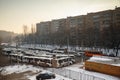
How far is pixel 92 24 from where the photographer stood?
2459 inches

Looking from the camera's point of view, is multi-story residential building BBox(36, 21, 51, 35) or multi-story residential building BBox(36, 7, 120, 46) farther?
multi-story residential building BBox(36, 21, 51, 35)

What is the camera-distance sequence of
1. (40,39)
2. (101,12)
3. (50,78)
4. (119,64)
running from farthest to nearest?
1. (40,39)
2. (101,12)
3. (119,64)
4. (50,78)

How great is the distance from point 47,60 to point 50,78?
8.66 m

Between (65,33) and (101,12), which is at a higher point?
(101,12)

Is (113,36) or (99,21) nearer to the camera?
(113,36)

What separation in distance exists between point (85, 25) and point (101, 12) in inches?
384

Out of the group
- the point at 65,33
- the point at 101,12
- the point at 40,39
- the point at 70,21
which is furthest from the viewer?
the point at 40,39

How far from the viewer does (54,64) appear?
26.5 metres

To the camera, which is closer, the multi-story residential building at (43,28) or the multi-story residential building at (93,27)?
the multi-story residential building at (93,27)

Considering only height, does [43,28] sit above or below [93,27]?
above

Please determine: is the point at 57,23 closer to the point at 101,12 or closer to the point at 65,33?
the point at 65,33

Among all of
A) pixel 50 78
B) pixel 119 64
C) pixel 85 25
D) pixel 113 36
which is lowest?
pixel 50 78

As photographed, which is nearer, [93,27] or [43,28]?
[93,27]

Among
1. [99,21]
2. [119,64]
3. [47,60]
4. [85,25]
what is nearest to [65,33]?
[85,25]
